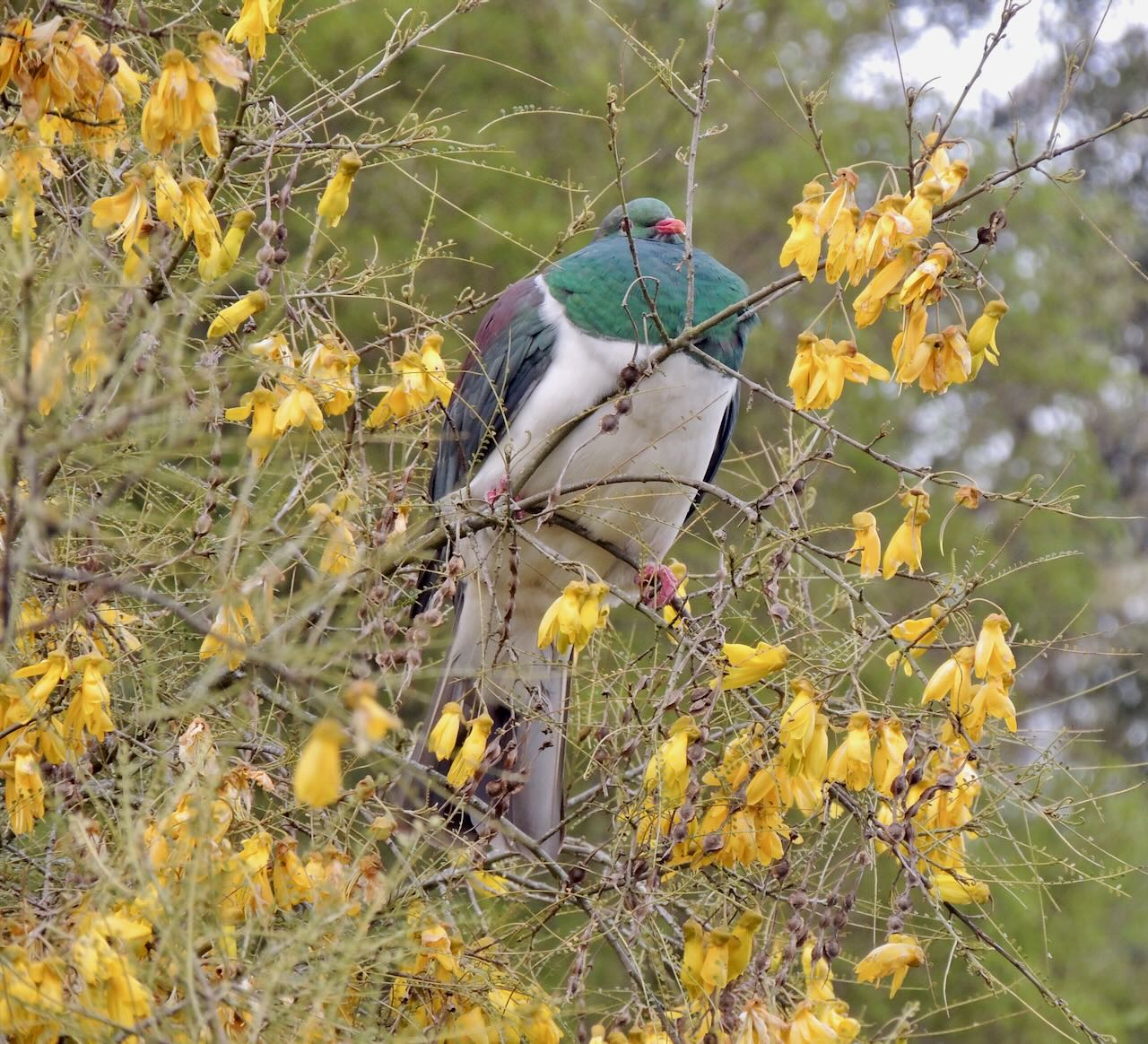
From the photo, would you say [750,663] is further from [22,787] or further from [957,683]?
[22,787]

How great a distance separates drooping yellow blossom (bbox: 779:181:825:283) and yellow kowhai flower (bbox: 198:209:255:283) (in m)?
0.72

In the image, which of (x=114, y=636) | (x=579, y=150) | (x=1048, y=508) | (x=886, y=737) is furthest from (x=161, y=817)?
(x=579, y=150)

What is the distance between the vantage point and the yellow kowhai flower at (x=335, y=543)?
2029mm

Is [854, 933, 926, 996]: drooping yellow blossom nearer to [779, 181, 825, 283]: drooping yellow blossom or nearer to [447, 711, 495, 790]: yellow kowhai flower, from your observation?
[447, 711, 495, 790]: yellow kowhai flower

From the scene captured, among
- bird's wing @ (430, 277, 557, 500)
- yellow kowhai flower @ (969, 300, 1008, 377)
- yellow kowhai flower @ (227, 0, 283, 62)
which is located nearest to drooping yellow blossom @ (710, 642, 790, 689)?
yellow kowhai flower @ (969, 300, 1008, 377)

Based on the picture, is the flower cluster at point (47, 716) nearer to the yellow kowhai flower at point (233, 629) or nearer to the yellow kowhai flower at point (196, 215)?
the yellow kowhai flower at point (233, 629)

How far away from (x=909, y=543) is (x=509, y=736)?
2.61 feet

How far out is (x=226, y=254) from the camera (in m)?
2.10

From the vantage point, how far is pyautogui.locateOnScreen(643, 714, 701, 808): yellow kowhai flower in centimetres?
204

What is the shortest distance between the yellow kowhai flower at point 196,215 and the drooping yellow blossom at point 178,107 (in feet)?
0.25

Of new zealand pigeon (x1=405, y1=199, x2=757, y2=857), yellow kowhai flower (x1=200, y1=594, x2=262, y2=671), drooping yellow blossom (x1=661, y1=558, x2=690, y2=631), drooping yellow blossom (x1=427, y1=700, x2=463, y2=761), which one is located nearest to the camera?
yellow kowhai flower (x1=200, y1=594, x2=262, y2=671)

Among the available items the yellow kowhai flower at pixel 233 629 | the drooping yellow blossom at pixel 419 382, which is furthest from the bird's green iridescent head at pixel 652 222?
the yellow kowhai flower at pixel 233 629

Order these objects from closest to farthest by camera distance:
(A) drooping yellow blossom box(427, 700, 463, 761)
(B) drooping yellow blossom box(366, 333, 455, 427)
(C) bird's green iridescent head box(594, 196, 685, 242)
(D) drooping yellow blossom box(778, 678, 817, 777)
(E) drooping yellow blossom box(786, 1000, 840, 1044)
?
(E) drooping yellow blossom box(786, 1000, 840, 1044), (D) drooping yellow blossom box(778, 678, 817, 777), (A) drooping yellow blossom box(427, 700, 463, 761), (B) drooping yellow blossom box(366, 333, 455, 427), (C) bird's green iridescent head box(594, 196, 685, 242)

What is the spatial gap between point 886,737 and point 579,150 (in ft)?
17.7
